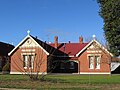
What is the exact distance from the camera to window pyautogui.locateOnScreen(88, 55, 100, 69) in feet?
200

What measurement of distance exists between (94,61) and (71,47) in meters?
8.65

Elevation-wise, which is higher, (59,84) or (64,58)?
(64,58)

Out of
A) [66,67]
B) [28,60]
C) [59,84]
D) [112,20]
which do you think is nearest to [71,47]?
[66,67]

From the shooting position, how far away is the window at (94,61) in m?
61.0

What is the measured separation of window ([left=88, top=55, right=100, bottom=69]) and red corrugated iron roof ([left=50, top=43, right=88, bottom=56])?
15.3ft

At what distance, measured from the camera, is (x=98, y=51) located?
60.7 m

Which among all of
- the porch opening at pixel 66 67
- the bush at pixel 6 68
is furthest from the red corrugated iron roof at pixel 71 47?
the bush at pixel 6 68

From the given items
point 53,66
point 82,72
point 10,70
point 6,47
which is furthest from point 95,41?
point 6,47

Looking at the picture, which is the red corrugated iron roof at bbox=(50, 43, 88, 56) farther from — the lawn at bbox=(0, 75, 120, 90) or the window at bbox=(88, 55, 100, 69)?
the lawn at bbox=(0, 75, 120, 90)

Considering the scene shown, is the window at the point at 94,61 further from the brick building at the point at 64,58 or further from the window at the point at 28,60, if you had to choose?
the window at the point at 28,60

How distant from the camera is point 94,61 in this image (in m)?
61.3

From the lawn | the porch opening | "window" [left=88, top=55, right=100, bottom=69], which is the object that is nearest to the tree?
the lawn

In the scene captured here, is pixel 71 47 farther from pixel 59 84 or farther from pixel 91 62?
pixel 59 84

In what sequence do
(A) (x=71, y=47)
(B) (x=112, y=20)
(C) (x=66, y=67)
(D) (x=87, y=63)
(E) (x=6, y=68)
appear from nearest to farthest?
(B) (x=112, y=20) → (D) (x=87, y=63) → (E) (x=6, y=68) → (C) (x=66, y=67) → (A) (x=71, y=47)
